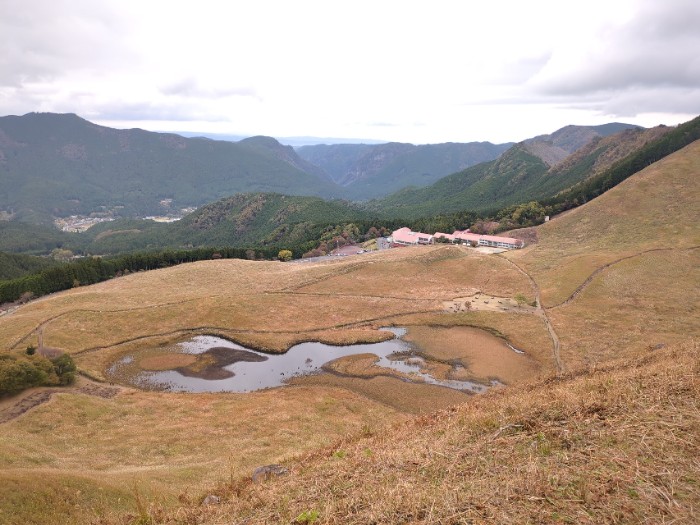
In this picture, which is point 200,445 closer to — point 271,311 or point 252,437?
point 252,437

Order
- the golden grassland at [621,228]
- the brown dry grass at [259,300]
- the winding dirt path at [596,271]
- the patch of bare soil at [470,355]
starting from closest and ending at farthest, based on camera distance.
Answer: the patch of bare soil at [470,355] → the brown dry grass at [259,300] → the winding dirt path at [596,271] → the golden grassland at [621,228]

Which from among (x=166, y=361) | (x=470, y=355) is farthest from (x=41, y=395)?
(x=470, y=355)

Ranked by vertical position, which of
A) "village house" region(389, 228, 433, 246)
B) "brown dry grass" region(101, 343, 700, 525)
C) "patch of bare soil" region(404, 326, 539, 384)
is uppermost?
"brown dry grass" region(101, 343, 700, 525)

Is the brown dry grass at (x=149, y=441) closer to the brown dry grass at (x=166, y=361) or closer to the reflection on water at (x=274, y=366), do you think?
the reflection on water at (x=274, y=366)

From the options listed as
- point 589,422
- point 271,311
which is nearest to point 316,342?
point 271,311

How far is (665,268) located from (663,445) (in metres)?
81.8

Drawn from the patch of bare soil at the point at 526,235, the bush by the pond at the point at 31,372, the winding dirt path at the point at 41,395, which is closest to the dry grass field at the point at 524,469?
the winding dirt path at the point at 41,395

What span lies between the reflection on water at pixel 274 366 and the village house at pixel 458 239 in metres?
76.0

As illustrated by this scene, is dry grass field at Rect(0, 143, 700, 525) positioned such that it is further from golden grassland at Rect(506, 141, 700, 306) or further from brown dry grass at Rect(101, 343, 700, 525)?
golden grassland at Rect(506, 141, 700, 306)

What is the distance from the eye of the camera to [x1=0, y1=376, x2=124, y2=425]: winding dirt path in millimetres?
35638

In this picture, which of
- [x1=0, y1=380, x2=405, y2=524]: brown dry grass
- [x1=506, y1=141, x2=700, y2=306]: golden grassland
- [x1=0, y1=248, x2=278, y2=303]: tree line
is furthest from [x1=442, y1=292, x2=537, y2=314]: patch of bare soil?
[x1=0, y1=248, x2=278, y2=303]: tree line

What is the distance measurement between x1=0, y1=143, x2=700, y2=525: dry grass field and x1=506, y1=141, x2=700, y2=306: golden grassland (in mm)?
664

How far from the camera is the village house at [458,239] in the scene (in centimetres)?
12444

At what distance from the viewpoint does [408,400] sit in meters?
43.6
